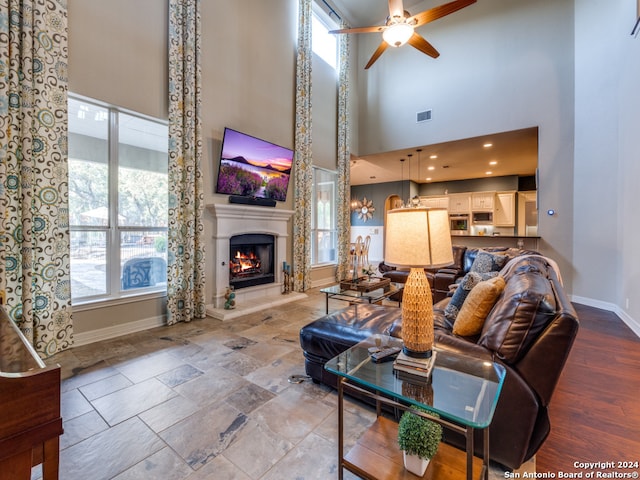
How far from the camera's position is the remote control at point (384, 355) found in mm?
1423

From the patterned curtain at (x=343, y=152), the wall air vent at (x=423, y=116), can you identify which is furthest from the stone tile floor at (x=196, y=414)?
the wall air vent at (x=423, y=116)

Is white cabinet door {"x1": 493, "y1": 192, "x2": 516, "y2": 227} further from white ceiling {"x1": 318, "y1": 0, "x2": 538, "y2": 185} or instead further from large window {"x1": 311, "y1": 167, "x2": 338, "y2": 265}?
large window {"x1": 311, "y1": 167, "x2": 338, "y2": 265}

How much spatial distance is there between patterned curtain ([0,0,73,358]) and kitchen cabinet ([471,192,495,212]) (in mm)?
10130

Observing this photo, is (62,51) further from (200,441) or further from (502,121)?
(502,121)

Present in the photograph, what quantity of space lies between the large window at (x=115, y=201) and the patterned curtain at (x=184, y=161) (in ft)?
0.79

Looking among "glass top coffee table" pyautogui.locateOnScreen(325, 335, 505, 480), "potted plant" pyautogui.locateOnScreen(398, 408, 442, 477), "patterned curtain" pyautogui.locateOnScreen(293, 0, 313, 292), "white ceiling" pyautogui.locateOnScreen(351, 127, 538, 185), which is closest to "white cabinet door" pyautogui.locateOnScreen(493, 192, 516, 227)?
"white ceiling" pyautogui.locateOnScreen(351, 127, 538, 185)

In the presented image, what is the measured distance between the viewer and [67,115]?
8.94ft

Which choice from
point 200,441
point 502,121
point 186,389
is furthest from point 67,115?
point 502,121

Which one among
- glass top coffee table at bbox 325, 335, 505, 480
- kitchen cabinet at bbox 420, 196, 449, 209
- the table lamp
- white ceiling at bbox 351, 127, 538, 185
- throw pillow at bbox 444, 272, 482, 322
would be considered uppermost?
white ceiling at bbox 351, 127, 538, 185

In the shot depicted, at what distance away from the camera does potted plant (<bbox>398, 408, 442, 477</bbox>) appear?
1178 millimetres

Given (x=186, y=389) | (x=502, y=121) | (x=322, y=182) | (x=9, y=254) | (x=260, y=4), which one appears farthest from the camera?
(x=322, y=182)

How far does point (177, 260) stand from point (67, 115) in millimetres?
1809

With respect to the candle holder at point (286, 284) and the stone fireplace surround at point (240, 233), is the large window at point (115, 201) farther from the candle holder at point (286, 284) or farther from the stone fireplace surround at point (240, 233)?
the candle holder at point (286, 284)

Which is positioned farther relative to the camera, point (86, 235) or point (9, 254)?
point (86, 235)
